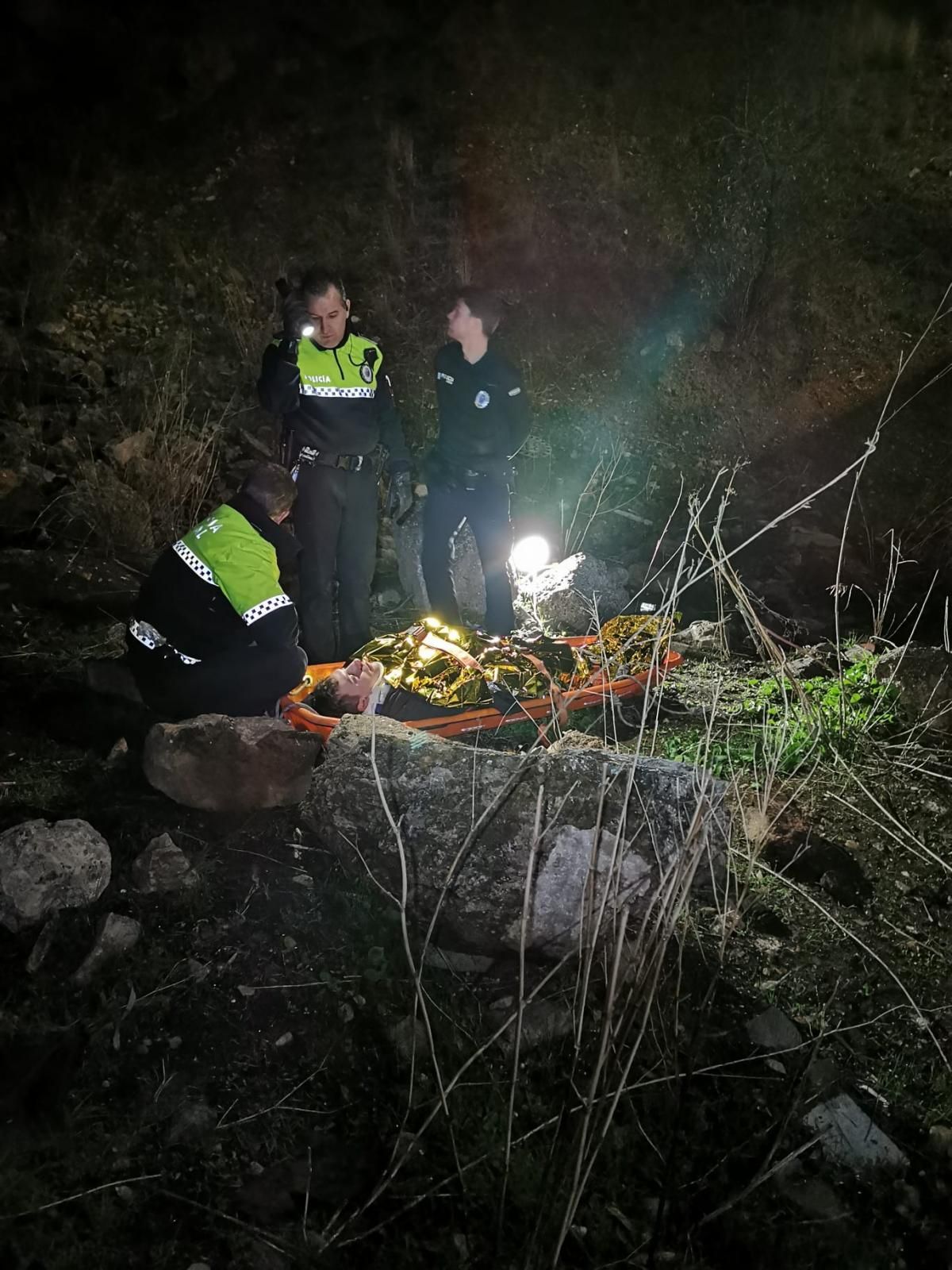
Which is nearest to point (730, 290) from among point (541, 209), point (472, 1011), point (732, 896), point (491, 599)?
point (541, 209)

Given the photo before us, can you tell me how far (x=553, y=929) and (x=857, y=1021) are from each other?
1.00 metres

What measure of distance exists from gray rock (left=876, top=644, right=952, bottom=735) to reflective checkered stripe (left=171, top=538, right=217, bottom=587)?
9.82 ft

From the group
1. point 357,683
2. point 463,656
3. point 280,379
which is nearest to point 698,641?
point 463,656

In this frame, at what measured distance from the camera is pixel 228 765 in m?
3.43

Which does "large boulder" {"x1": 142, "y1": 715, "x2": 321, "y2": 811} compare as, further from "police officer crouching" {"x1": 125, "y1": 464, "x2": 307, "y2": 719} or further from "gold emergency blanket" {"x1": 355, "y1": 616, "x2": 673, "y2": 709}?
"gold emergency blanket" {"x1": 355, "y1": 616, "x2": 673, "y2": 709}

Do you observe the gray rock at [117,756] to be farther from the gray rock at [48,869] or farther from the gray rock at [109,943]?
the gray rock at [109,943]

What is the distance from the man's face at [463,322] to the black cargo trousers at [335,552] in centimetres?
82

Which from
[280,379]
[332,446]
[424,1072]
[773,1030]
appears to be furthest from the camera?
[332,446]

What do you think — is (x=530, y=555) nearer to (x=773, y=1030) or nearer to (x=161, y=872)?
(x=161, y=872)

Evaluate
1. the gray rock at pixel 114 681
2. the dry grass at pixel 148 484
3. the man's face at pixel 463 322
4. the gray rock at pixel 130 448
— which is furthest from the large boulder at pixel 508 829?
the gray rock at pixel 130 448

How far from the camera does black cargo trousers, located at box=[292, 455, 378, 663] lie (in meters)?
4.75

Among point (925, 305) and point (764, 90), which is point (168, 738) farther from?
point (764, 90)

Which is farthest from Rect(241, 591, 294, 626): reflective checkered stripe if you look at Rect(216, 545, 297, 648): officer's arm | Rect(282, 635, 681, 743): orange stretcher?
Rect(282, 635, 681, 743): orange stretcher

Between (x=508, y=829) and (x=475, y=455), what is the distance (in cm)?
257
